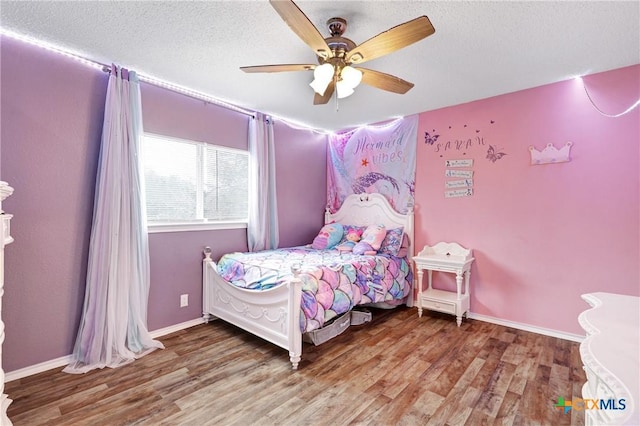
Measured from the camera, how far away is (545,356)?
2.44m

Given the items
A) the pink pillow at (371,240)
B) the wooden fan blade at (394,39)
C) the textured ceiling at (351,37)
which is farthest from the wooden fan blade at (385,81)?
the pink pillow at (371,240)

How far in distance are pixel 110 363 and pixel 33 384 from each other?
434 millimetres

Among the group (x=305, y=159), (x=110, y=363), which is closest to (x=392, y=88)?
(x=305, y=159)

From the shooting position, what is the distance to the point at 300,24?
4.99 feet

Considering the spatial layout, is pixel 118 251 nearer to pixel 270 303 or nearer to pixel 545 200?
pixel 270 303

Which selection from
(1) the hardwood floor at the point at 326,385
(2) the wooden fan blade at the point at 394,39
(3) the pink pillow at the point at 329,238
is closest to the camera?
(2) the wooden fan blade at the point at 394,39

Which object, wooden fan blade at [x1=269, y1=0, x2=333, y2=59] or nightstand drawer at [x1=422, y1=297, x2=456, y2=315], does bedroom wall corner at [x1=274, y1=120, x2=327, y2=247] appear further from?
wooden fan blade at [x1=269, y1=0, x2=333, y2=59]

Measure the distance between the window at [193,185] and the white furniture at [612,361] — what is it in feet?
9.94

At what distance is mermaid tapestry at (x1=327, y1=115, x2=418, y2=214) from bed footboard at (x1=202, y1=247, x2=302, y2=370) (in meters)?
2.11

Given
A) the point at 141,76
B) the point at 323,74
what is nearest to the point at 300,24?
the point at 323,74

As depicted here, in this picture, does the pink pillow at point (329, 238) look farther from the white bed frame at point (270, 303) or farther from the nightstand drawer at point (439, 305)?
the nightstand drawer at point (439, 305)

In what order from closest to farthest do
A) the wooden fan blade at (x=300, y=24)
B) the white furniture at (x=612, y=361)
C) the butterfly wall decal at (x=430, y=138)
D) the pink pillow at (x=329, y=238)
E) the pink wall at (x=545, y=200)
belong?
the white furniture at (x=612, y=361), the wooden fan blade at (x=300, y=24), the pink wall at (x=545, y=200), the butterfly wall decal at (x=430, y=138), the pink pillow at (x=329, y=238)

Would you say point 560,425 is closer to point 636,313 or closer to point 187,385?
point 636,313

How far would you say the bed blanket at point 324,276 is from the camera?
2396 millimetres
